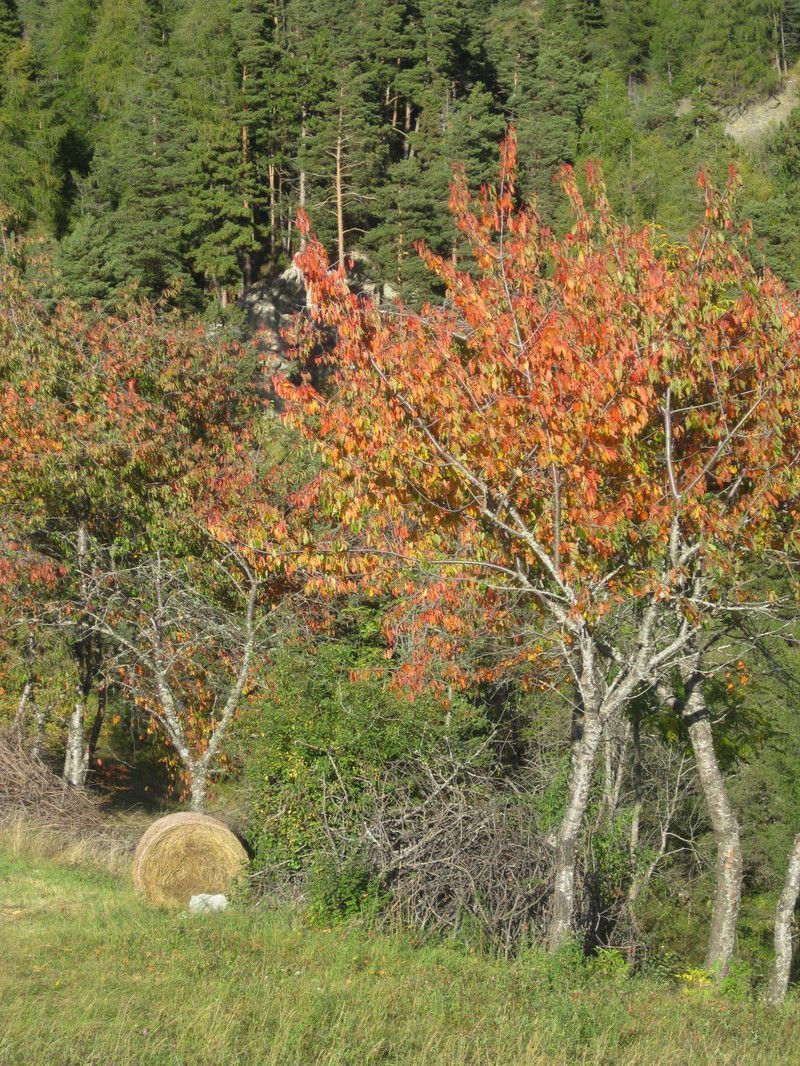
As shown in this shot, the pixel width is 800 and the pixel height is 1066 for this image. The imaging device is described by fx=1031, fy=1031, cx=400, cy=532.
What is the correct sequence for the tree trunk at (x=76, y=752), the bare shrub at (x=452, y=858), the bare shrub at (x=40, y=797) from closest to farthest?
the bare shrub at (x=452, y=858), the bare shrub at (x=40, y=797), the tree trunk at (x=76, y=752)

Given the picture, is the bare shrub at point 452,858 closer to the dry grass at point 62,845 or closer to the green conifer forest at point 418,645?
the green conifer forest at point 418,645

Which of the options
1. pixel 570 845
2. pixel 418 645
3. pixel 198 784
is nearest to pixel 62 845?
pixel 198 784

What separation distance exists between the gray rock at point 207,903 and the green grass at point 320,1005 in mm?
832

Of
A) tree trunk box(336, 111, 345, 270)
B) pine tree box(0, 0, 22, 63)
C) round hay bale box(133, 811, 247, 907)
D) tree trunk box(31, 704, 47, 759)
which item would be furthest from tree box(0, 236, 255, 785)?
pine tree box(0, 0, 22, 63)

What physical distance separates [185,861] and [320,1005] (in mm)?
4873

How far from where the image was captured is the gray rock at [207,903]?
10742mm

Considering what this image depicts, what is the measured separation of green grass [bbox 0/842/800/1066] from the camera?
6309 mm

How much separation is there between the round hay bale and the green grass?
1393mm

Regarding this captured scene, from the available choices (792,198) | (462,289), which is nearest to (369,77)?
(792,198)

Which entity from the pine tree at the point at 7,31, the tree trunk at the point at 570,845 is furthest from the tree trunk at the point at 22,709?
the pine tree at the point at 7,31

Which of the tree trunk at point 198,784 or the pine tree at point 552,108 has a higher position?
the pine tree at point 552,108

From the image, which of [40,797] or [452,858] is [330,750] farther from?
[40,797]

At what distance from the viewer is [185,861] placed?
11516mm

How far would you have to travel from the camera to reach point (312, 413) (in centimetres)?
965
